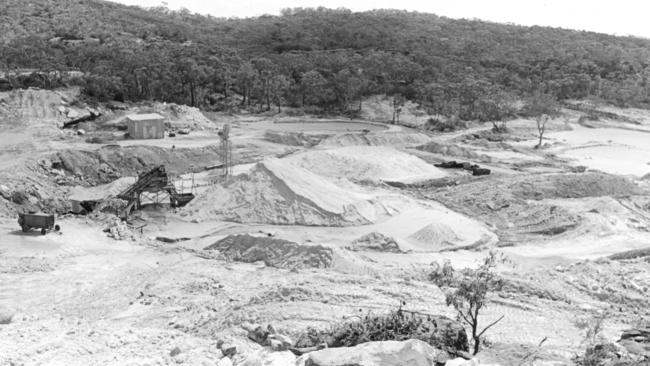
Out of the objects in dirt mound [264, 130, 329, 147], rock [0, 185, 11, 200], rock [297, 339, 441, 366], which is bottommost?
rock [0, 185, 11, 200]

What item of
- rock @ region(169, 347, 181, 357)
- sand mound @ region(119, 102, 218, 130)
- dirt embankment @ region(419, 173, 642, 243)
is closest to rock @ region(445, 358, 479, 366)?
rock @ region(169, 347, 181, 357)

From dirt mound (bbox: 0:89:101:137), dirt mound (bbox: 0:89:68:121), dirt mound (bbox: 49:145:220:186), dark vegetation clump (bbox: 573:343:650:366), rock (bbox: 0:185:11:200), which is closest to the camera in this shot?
dark vegetation clump (bbox: 573:343:650:366)

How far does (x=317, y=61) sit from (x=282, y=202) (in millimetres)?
53194

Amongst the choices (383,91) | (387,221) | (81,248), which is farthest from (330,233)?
(383,91)

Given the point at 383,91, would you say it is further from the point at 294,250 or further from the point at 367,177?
the point at 294,250

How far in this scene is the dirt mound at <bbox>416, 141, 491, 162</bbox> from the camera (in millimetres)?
44250

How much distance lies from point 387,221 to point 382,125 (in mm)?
29795

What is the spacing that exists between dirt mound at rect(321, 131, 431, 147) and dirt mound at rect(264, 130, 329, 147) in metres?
1.00

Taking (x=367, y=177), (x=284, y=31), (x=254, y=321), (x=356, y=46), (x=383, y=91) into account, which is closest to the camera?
(x=254, y=321)

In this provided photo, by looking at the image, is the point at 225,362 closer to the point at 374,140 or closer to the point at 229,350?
the point at 229,350

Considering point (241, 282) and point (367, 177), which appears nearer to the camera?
point (241, 282)

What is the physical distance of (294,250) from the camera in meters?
22.6

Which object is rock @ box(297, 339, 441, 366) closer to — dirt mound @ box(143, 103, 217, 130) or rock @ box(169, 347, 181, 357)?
rock @ box(169, 347, 181, 357)

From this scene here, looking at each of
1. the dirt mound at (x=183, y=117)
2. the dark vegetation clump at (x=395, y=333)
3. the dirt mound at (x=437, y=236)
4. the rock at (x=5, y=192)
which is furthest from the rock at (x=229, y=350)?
the dirt mound at (x=183, y=117)
